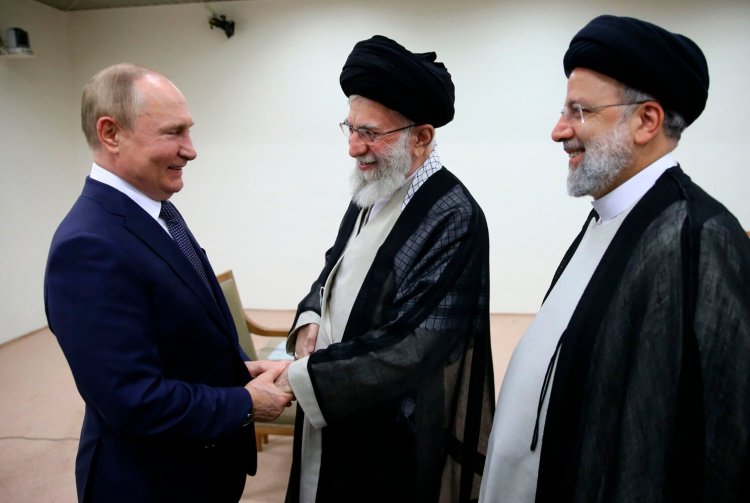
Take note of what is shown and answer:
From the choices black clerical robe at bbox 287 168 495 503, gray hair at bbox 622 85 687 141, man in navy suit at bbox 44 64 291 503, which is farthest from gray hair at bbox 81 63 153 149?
gray hair at bbox 622 85 687 141

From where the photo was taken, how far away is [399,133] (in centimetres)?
146

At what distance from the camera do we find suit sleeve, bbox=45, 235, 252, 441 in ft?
3.18

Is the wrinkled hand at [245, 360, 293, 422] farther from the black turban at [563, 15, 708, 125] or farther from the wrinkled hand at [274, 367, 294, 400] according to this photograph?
the black turban at [563, 15, 708, 125]

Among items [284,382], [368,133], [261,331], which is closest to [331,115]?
[261,331]

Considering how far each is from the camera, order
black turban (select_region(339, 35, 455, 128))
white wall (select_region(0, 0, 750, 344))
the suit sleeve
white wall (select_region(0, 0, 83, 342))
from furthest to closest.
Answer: white wall (select_region(0, 0, 750, 344)), white wall (select_region(0, 0, 83, 342)), black turban (select_region(339, 35, 455, 128)), the suit sleeve


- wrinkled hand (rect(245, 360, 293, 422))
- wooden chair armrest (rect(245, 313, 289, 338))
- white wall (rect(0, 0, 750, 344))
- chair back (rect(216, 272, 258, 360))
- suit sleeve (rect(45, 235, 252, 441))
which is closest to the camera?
suit sleeve (rect(45, 235, 252, 441))

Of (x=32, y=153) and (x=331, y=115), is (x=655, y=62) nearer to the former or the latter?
(x=331, y=115)

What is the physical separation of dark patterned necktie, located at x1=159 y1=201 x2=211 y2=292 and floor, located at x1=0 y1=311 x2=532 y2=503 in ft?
5.36

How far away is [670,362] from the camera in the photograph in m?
0.87

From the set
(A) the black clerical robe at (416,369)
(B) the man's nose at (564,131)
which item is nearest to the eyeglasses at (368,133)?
(A) the black clerical robe at (416,369)

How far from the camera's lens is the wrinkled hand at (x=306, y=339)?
1.60 meters

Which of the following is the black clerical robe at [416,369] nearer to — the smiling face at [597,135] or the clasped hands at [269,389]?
the clasped hands at [269,389]

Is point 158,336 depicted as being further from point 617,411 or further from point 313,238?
point 313,238

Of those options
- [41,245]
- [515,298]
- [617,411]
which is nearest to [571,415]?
[617,411]
